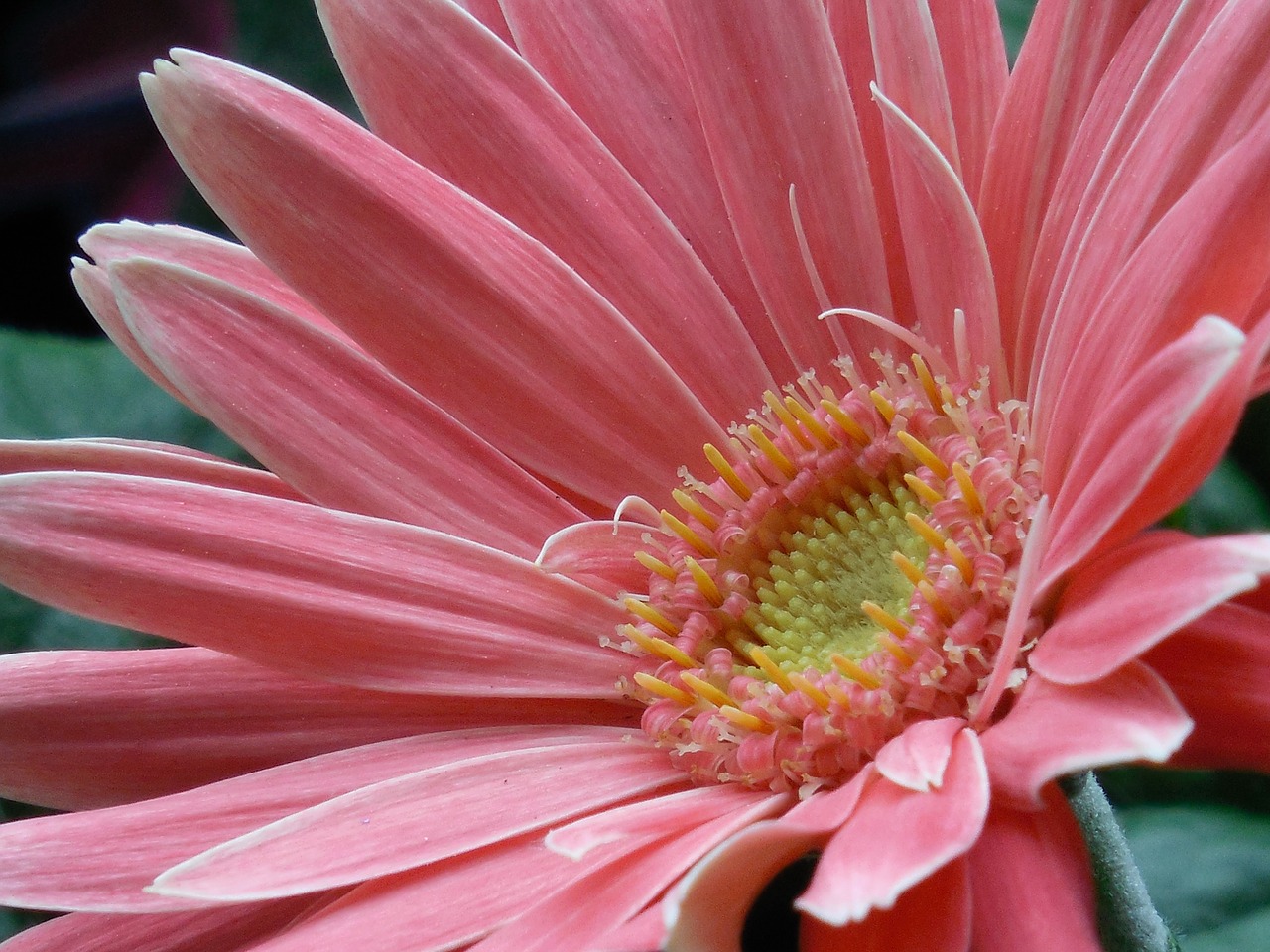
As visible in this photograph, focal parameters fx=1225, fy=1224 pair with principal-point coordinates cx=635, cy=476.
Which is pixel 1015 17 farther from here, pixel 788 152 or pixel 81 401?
pixel 81 401

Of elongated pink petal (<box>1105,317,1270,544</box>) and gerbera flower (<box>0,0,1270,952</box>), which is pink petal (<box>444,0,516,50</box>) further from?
elongated pink petal (<box>1105,317,1270,544</box>)

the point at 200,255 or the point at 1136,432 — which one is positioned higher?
the point at 200,255

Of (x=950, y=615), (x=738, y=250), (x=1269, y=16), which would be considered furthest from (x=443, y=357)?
(x=1269, y=16)

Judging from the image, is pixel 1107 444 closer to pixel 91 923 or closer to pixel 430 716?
pixel 430 716

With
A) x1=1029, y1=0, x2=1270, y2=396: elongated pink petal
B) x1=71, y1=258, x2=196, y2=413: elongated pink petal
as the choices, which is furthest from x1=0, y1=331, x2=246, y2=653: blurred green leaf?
x1=1029, y1=0, x2=1270, y2=396: elongated pink petal

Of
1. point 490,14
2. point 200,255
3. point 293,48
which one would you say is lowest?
point 200,255

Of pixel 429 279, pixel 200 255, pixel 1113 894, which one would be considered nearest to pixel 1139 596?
pixel 1113 894
